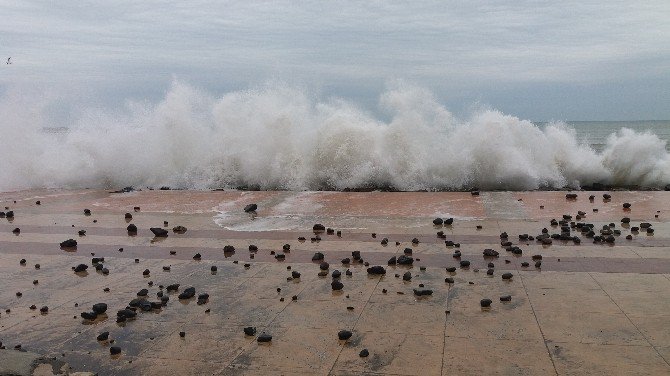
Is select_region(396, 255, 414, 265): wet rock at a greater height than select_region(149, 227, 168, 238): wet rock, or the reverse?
select_region(149, 227, 168, 238): wet rock

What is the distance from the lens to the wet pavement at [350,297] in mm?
4348

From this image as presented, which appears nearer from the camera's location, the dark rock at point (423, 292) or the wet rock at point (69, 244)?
the dark rock at point (423, 292)

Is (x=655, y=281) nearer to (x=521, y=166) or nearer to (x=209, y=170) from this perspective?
(x=521, y=166)

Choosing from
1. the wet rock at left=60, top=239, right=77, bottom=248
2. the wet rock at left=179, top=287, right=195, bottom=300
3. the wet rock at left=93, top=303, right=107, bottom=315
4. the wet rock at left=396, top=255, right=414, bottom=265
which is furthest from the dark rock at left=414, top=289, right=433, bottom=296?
the wet rock at left=60, top=239, right=77, bottom=248

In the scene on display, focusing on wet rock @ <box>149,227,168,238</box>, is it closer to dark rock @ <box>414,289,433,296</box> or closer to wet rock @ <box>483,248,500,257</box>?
dark rock @ <box>414,289,433,296</box>

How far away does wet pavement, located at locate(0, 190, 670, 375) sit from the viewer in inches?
171

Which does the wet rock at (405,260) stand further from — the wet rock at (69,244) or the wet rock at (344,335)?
the wet rock at (69,244)

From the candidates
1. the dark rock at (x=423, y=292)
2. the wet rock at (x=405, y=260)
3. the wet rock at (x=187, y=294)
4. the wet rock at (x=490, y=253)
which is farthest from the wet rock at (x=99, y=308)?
the wet rock at (x=490, y=253)

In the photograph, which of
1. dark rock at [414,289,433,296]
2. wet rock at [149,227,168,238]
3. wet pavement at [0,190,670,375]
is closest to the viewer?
wet pavement at [0,190,670,375]

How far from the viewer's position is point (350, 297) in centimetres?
590

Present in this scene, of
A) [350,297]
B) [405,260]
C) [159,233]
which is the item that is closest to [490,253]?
[405,260]

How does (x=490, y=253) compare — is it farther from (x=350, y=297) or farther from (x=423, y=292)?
(x=350, y=297)

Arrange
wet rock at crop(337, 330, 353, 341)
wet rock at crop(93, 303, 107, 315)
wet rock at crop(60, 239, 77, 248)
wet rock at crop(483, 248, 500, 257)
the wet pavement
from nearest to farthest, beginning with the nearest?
the wet pavement
wet rock at crop(337, 330, 353, 341)
wet rock at crop(93, 303, 107, 315)
wet rock at crop(483, 248, 500, 257)
wet rock at crop(60, 239, 77, 248)

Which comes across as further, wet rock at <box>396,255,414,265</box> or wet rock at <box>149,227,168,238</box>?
wet rock at <box>149,227,168,238</box>
